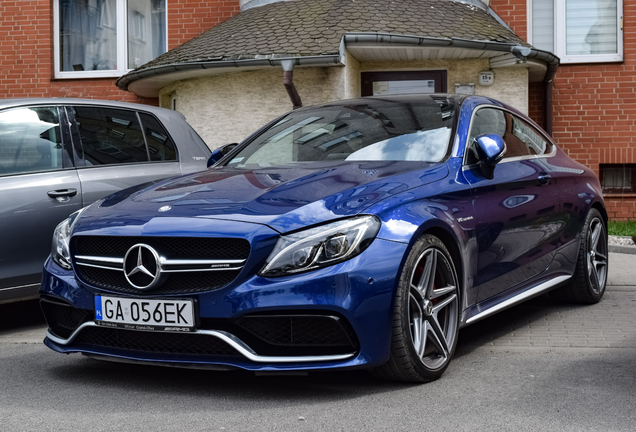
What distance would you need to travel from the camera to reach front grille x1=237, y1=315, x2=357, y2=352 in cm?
366

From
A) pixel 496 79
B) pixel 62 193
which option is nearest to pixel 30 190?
pixel 62 193

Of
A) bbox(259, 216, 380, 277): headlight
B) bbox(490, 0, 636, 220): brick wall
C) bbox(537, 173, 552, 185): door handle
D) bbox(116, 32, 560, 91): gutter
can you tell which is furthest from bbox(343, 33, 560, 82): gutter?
bbox(259, 216, 380, 277): headlight

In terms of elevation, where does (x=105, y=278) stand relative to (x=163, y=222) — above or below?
below

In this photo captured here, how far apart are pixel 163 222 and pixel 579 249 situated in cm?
336

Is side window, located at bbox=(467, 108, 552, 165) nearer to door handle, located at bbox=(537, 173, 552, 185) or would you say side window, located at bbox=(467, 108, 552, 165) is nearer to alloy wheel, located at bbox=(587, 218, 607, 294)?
door handle, located at bbox=(537, 173, 552, 185)

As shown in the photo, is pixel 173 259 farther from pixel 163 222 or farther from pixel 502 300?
pixel 502 300

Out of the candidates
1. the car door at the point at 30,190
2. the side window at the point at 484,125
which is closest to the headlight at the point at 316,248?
the side window at the point at 484,125

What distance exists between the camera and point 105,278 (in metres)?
3.97

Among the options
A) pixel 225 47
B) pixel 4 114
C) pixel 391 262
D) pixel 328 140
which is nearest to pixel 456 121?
pixel 328 140

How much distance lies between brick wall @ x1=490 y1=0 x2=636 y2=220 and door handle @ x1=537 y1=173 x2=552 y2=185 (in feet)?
28.1

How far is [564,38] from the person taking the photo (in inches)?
555

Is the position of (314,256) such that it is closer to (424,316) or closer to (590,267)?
(424,316)

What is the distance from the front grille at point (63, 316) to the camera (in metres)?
4.07

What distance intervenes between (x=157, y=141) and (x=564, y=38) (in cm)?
944
